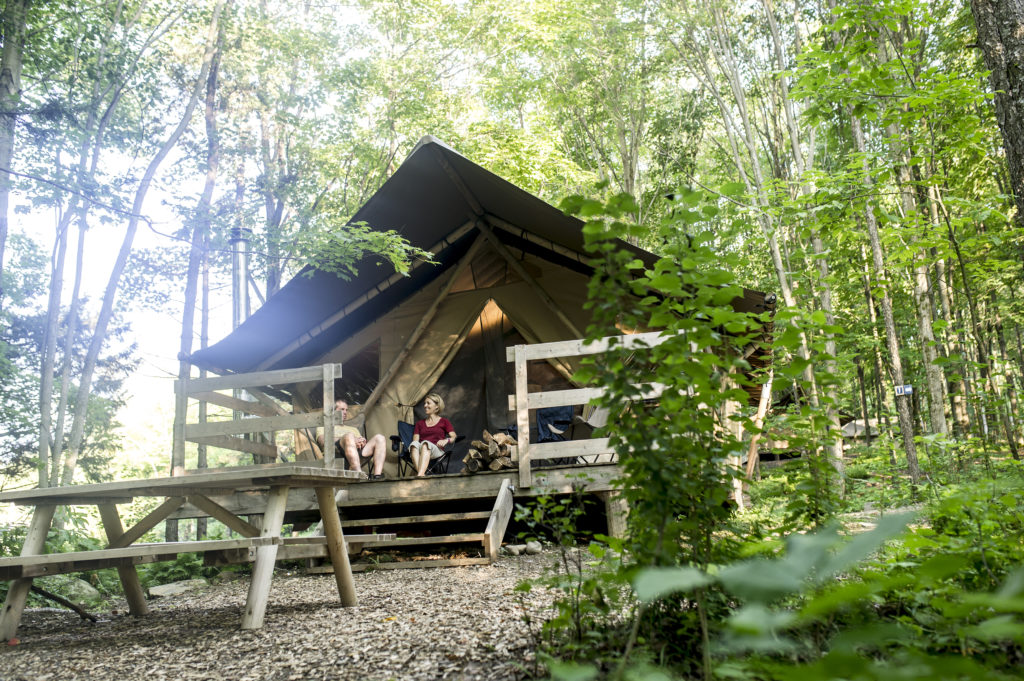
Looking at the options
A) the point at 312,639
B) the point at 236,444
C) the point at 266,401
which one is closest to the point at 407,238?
the point at 266,401

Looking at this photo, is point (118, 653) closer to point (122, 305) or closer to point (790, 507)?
point (790, 507)

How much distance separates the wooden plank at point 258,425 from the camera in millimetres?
4677

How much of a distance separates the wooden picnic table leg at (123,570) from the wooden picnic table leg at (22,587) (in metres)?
0.25

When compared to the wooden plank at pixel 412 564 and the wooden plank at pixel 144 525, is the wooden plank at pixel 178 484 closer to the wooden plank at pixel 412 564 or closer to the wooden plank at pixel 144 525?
the wooden plank at pixel 144 525

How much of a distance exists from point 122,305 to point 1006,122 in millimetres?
13749

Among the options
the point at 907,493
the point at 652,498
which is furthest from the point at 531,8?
the point at 652,498

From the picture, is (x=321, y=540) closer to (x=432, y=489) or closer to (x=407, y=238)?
(x=432, y=489)

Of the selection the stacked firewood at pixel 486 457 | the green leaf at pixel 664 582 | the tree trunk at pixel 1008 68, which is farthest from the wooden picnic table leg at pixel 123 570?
the tree trunk at pixel 1008 68

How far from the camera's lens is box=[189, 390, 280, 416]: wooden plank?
5375 mm

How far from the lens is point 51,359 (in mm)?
9219

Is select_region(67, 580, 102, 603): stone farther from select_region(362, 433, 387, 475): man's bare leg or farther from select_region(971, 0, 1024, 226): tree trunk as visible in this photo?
select_region(971, 0, 1024, 226): tree trunk

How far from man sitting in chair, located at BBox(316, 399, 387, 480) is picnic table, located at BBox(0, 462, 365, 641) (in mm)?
Answer: 2452

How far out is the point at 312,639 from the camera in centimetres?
264

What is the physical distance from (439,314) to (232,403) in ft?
7.59
